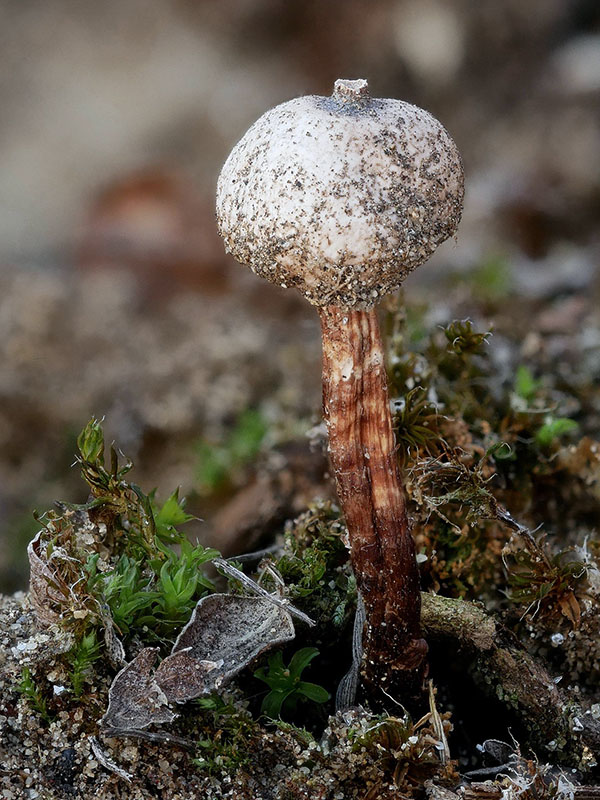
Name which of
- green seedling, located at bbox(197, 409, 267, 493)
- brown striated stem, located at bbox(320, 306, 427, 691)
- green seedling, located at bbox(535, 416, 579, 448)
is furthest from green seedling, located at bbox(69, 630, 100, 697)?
green seedling, located at bbox(197, 409, 267, 493)

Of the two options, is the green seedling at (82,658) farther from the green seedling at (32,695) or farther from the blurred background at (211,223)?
the blurred background at (211,223)

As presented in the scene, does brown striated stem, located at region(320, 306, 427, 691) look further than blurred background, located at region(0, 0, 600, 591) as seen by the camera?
No

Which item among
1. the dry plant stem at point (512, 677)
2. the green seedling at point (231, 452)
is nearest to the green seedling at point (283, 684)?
the dry plant stem at point (512, 677)

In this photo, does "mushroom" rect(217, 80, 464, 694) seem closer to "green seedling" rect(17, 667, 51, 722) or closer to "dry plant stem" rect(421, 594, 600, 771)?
"dry plant stem" rect(421, 594, 600, 771)

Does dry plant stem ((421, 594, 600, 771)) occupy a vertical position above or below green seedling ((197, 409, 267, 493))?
below

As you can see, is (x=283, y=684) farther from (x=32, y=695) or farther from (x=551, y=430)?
(x=551, y=430)

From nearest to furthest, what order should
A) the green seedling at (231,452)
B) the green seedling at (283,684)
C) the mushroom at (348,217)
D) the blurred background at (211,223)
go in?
the mushroom at (348,217), the green seedling at (283,684), the green seedling at (231,452), the blurred background at (211,223)

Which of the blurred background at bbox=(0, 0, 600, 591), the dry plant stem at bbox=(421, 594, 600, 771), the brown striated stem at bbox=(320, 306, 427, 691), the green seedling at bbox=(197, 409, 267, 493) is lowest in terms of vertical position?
the dry plant stem at bbox=(421, 594, 600, 771)

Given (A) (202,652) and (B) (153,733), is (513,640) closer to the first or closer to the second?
(A) (202,652)
